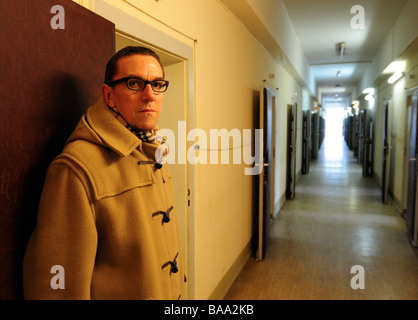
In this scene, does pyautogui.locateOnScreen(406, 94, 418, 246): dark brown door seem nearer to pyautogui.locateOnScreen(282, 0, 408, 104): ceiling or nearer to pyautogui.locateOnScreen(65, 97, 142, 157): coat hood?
pyautogui.locateOnScreen(282, 0, 408, 104): ceiling

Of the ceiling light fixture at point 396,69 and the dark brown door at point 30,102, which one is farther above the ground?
the ceiling light fixture at point 396,69

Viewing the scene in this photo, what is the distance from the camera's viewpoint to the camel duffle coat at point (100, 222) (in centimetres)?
90

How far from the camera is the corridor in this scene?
327 centimetres

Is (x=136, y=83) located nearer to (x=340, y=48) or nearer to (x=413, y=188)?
(x=413, y=188)

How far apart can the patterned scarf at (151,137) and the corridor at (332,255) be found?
235 cm

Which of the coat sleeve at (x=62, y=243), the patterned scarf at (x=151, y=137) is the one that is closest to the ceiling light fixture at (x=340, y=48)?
the patterned scarf at (x=151, y=137)

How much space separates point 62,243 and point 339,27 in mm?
6379

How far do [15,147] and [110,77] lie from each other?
36 cm

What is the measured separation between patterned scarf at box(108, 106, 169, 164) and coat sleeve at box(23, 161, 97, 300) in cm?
25

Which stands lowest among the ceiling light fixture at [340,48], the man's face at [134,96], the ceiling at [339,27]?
the man's face at [134,96]

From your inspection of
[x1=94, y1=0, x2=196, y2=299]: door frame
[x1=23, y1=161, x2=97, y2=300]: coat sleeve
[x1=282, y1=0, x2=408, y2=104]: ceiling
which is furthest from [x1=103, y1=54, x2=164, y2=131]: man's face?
[x1=282, y1=0, x2=408, y2=104]: ceiling

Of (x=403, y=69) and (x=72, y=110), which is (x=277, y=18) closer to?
(x=403, y=69)

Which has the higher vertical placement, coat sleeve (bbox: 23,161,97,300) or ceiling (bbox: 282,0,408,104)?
ceiling (bbox: 282,0,408,104)

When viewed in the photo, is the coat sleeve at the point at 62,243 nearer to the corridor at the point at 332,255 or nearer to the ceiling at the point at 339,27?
the corridor at the point at 332,255
